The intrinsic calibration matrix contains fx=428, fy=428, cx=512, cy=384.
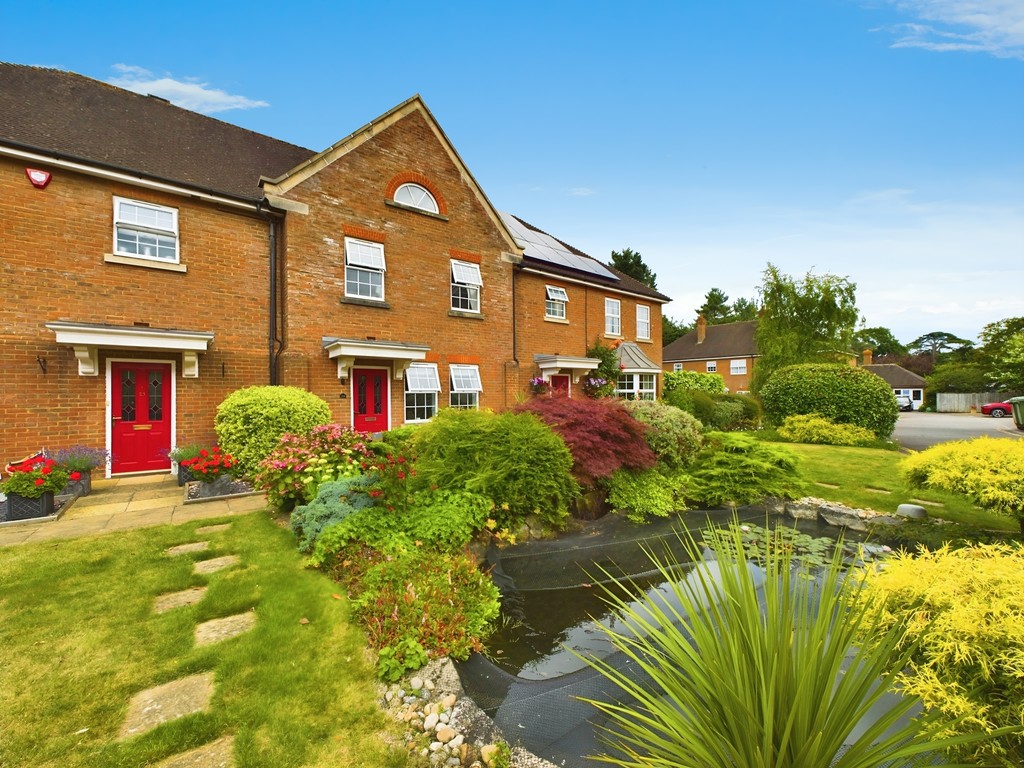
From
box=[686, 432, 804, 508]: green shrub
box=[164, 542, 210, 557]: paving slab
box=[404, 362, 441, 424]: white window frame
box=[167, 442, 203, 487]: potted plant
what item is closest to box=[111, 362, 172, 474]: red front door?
box=[167, 442, 203, 487]: potted plant

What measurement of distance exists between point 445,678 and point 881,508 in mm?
8239

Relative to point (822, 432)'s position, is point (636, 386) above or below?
above

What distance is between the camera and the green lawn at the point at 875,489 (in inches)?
272

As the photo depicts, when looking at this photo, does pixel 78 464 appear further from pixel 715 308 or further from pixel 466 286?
pixel 715 308

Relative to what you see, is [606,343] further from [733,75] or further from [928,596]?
[928,596]

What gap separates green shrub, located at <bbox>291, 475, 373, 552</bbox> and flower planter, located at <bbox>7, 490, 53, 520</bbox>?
4098 millimetres

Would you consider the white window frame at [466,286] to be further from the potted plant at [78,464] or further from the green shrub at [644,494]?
the potted plant at [78,464]

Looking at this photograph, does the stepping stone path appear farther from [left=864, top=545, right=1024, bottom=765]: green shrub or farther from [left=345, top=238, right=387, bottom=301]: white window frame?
[left=345, top=238, right=387, bottom=301]: white window frame

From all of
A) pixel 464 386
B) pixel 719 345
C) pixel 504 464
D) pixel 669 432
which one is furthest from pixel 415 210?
pixel 719 345

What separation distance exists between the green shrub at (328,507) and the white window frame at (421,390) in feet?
20.2

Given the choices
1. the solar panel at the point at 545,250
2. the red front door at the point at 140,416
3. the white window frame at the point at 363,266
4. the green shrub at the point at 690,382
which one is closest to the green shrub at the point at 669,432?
the white window frame at the point at 363,266

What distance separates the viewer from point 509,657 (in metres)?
4.00

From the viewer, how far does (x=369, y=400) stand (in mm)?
11930

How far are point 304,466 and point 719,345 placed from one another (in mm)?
44177
